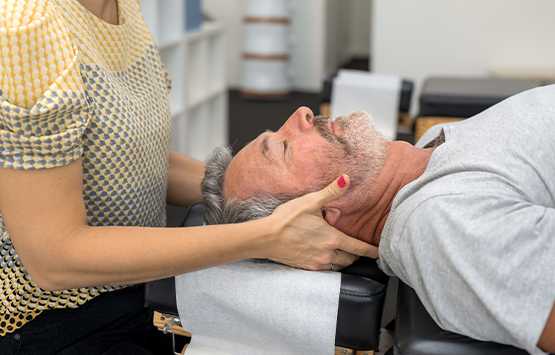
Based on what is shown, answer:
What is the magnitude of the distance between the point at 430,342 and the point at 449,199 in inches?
9.5

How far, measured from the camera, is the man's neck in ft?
3.65

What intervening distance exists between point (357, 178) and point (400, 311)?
296mm

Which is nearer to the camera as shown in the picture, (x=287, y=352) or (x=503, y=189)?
(x=503, y=189)

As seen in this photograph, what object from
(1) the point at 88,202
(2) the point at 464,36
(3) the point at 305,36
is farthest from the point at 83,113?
(3) the point at 305,36

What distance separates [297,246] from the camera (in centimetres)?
98

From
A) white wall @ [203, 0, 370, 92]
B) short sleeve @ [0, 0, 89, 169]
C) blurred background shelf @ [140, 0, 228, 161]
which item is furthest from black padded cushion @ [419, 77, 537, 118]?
white wall @ [203, 0, 370, 92]

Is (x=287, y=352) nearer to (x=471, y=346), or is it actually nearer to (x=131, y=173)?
(x=471, y=346)

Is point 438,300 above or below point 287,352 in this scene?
above

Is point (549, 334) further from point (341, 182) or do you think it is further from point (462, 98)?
point (462, 98)

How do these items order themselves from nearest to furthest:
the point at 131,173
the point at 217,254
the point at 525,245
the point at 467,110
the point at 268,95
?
the point at 525,245, the point at 217,254, the point at 131,173, the point at 467,110, the point at 268,95

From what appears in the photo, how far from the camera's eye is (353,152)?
1.11 m

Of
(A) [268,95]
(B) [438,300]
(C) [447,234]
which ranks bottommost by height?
(A) [268,95]

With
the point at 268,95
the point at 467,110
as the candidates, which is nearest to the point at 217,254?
the point at 467,110

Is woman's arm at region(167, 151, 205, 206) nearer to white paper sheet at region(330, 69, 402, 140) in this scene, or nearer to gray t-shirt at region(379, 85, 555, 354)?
gray t-shirt at region(379, 85, 555, 354)
